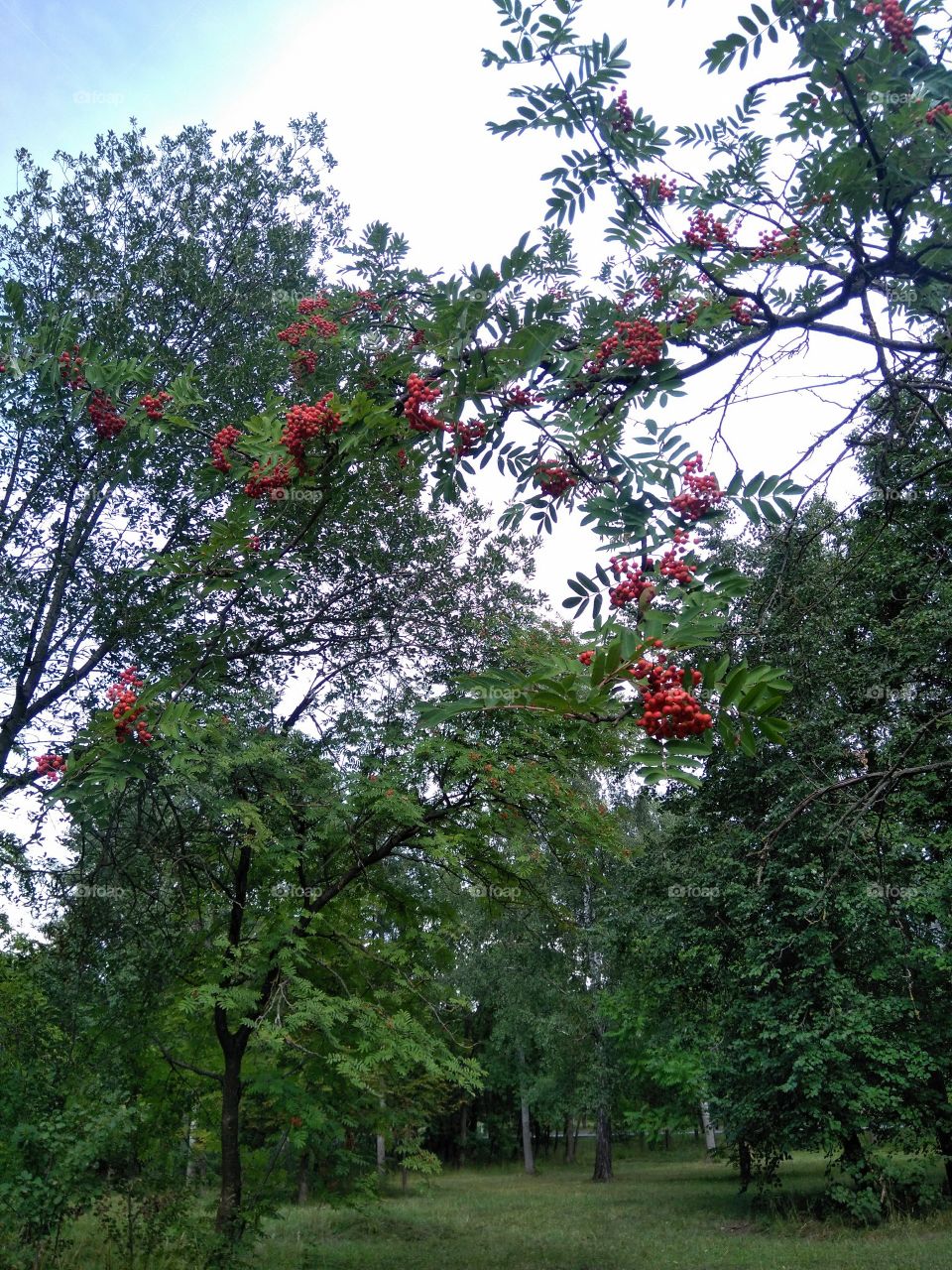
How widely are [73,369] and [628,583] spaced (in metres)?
3.24

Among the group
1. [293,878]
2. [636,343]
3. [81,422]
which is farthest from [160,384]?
[636,343]

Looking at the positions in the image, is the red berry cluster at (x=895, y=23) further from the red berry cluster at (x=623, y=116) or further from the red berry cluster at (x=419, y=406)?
the red berry cluster at (x=419, y=406)

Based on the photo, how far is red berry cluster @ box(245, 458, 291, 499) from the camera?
9.60 feet

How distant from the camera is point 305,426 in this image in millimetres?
2787

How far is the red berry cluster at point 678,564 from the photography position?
2107mm

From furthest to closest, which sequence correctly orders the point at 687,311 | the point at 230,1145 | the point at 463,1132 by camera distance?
the point at 463,1132 < the point at 230,1145 < the point at 687,311

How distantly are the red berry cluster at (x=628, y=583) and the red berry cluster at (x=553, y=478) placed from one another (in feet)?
2.71
